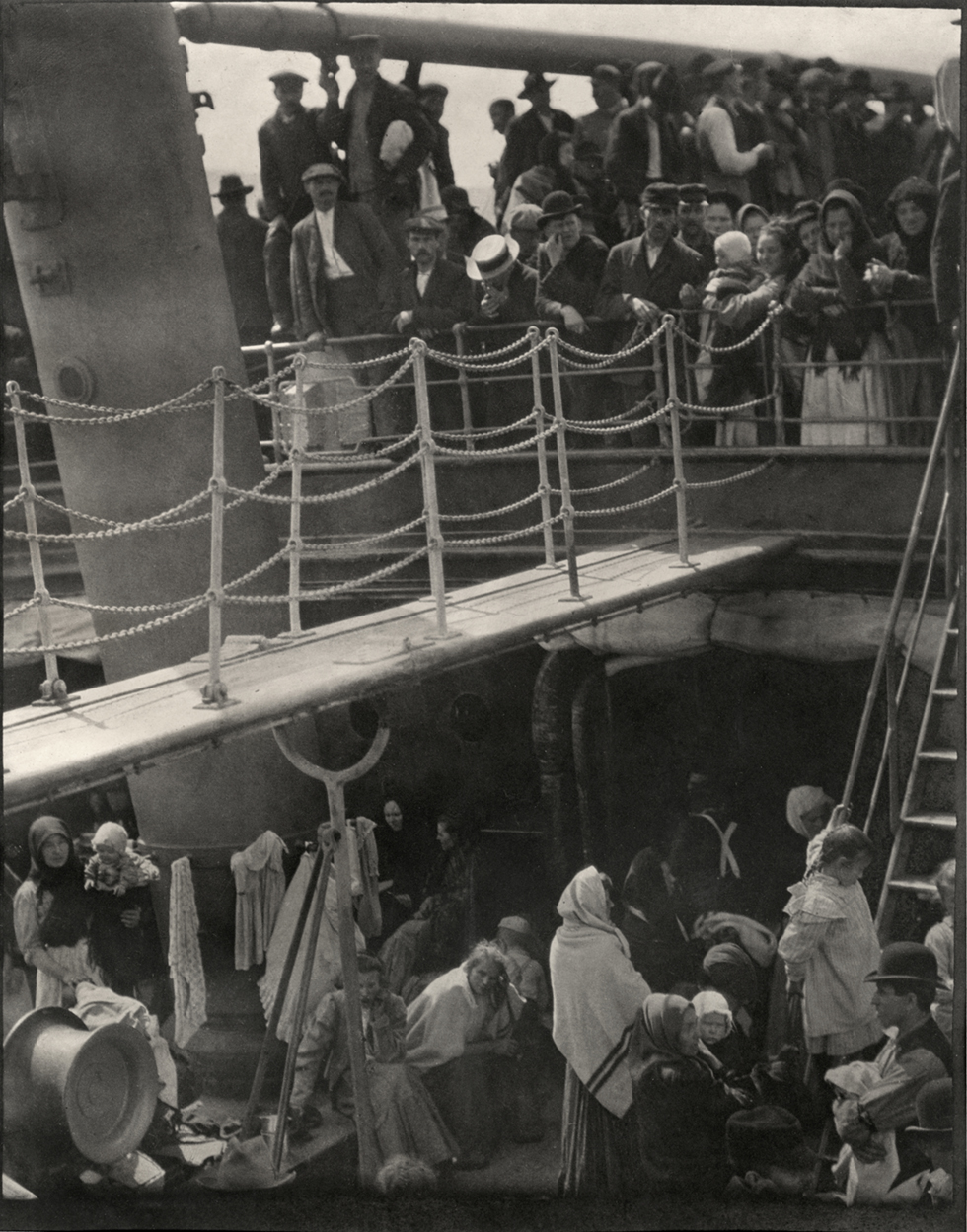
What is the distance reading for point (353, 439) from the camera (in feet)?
20.1

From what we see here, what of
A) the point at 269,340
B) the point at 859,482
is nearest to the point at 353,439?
the point at 269,340

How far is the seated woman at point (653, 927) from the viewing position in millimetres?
4430

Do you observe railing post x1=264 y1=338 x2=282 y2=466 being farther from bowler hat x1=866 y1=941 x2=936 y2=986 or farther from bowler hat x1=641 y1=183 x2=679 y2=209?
bowler hat x1=866 y1=941 x2=936 y2=986

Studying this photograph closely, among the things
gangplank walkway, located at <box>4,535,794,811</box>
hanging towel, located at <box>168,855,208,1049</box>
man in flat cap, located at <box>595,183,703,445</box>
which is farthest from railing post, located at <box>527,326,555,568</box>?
hanging towel, located at <box>168,855,208,1049</box>

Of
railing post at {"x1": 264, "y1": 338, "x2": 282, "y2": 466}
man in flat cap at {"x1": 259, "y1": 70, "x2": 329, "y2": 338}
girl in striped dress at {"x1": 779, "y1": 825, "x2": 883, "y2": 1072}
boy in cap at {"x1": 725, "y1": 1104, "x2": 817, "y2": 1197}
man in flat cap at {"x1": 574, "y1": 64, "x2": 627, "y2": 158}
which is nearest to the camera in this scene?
boy in cap at {"x1": 725, "y1": 1104, "x2": 817, "y2": 1197}

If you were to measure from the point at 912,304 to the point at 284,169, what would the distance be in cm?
195

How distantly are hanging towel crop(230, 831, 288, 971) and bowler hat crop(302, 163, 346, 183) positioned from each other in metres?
2.11

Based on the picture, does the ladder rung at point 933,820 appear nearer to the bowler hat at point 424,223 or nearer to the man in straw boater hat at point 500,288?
the man in straw boater hat at point 500,288

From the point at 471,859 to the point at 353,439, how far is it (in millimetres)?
2003

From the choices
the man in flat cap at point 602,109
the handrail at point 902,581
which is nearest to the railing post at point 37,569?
the man in flat cap at point 602,109

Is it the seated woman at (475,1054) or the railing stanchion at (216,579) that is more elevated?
the railing stanchion at (216,579)

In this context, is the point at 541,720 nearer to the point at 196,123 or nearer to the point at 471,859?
the point at 471,859

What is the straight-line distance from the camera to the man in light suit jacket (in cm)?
560

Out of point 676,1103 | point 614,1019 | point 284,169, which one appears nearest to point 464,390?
point 284,169
